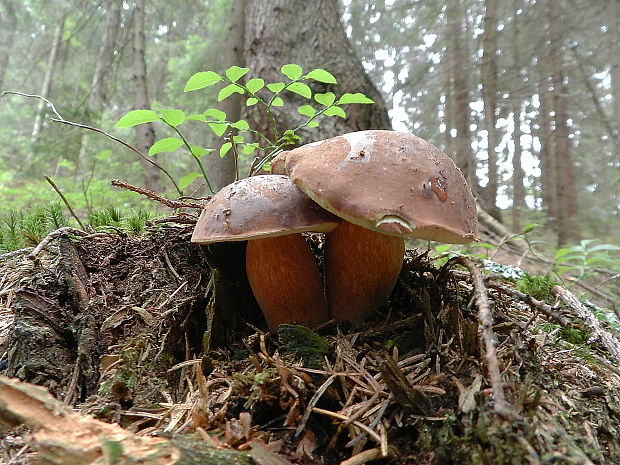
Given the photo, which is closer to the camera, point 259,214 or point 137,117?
point 259,214

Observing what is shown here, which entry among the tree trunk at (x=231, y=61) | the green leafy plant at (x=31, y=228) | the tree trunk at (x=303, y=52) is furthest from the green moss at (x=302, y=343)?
the tree trunk at (x=231, y=61)

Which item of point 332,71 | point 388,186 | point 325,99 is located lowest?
point 388,186

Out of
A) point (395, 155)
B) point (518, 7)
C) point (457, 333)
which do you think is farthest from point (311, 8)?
point (518, 7)

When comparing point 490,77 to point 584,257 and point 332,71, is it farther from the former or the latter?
point 584,257

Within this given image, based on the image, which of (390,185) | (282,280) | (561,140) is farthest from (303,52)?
(561,140)

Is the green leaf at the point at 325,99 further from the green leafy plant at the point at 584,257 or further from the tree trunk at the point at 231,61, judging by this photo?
the tree trunk at the point at 231,61

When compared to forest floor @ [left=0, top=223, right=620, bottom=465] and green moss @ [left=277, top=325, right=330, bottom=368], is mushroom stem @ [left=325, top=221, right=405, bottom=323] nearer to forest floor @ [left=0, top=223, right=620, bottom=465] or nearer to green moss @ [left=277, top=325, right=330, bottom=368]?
forest floor @ [left=0, top=223, right=620, bottom=465]

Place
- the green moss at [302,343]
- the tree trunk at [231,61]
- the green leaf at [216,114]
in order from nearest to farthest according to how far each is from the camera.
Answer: the green moss at [302,343]
the green leaf at [216,114]
the tree trunk at [231,61]
